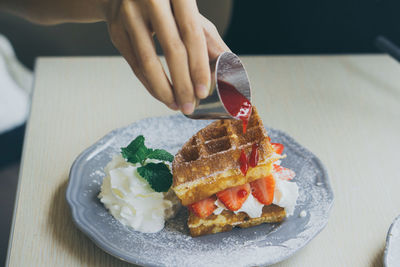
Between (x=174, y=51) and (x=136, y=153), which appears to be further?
(x=136, y=153)

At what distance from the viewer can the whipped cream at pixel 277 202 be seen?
1.37 metres

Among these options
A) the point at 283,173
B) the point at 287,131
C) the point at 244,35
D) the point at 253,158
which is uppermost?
the point at 253,158

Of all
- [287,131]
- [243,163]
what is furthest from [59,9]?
[287,131]

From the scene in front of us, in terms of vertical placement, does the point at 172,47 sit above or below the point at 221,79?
above

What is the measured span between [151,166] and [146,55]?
361 millimetres

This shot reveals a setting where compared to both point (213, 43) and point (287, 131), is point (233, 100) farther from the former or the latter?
point (287, 131)

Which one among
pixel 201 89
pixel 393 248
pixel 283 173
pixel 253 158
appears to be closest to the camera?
pixel 201 89

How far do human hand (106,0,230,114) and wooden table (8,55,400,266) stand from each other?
477 mm

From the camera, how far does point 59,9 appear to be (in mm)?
1629

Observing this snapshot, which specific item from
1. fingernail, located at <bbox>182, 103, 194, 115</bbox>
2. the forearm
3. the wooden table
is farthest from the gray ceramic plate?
the forearm

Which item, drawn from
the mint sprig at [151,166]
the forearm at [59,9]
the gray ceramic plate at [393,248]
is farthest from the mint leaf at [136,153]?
the gray ceramic plate at [393,248]

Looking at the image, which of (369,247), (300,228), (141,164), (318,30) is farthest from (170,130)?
(318,30)

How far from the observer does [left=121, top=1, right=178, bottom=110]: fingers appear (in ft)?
3.74

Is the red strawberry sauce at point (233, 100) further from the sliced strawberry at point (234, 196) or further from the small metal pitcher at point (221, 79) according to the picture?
the sliced strawberry at point (234, 196)
